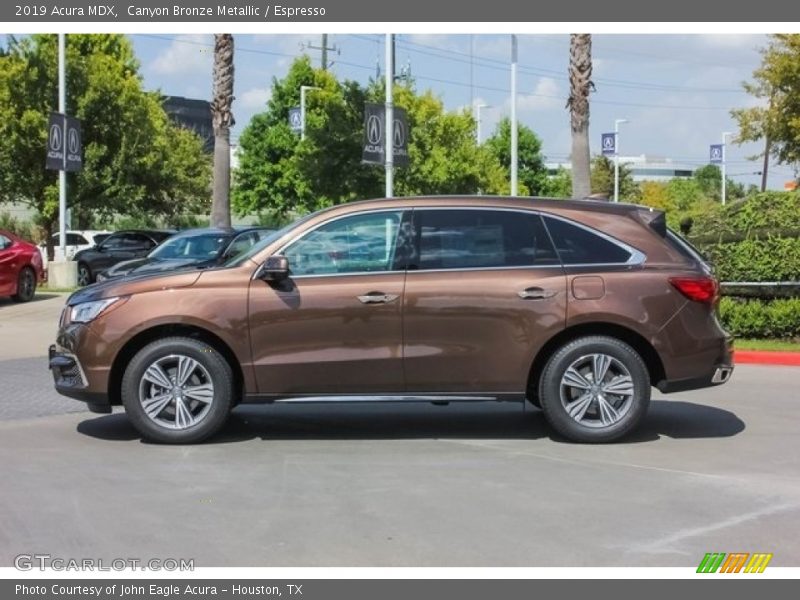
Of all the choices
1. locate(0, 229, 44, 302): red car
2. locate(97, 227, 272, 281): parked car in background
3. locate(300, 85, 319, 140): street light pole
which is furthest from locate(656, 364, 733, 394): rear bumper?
locate(300, 85, 319, 140): street light pole

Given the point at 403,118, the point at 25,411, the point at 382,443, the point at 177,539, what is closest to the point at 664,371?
the point at 382,443

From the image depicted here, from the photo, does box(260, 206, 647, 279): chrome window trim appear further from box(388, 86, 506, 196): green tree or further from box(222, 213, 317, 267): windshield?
box(388, 86, 506, 196): green tree

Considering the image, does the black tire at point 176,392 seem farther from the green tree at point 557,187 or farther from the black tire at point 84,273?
the green tree at point 557,187

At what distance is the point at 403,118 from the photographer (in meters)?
21.7

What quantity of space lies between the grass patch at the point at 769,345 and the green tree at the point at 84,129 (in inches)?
1002

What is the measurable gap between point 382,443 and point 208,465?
1453mm

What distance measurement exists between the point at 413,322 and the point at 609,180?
60998 mm

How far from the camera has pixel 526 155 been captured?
63406 mm

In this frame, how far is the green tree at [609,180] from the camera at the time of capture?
64625mm

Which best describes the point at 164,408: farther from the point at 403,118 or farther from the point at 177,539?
the point at 403,118

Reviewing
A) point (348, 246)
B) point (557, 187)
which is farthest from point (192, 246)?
point (557, 187)

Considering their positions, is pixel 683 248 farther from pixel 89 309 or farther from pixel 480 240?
pixel 89 309

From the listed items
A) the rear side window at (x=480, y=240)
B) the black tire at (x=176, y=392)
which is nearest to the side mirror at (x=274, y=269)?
the black tire at (x=176, y=392)

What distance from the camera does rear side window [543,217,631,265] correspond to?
304 inches
